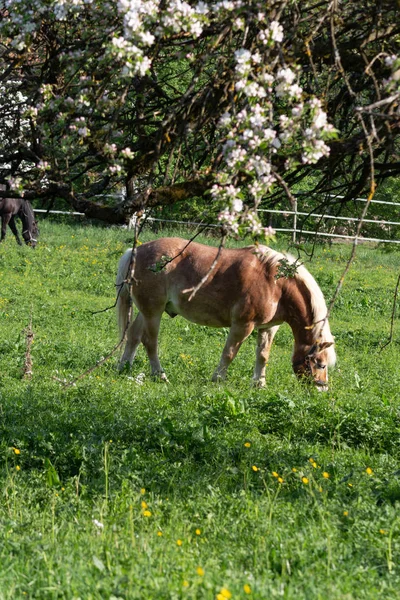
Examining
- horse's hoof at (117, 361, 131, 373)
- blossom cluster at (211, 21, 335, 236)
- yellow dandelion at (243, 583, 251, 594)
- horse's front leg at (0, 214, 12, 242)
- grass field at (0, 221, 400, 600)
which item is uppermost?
blossom cluster at (211, 21, 335, 236)

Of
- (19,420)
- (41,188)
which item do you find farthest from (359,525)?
(19,420)

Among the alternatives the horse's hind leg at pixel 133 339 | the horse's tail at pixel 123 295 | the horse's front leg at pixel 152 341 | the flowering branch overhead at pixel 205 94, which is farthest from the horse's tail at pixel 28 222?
the flowering branch overhead at pixel 205 94

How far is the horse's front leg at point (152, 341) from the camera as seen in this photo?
10759 millimetres

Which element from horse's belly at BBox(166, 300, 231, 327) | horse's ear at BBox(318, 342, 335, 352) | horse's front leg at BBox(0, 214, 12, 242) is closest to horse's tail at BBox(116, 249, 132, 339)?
horse's belly at BBox(166, 300, 231, 327)

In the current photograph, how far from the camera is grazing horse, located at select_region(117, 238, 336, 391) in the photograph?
10.3 m

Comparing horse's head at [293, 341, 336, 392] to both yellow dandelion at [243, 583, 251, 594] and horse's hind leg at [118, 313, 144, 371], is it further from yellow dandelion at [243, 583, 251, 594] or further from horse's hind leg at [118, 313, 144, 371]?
yellow dandelion at [243, 583, 251, 594]

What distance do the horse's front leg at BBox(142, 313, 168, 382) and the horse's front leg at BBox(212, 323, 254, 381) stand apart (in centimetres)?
82

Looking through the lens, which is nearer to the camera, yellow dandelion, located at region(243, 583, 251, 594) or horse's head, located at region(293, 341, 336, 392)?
yellow dandelion, located at region(243, 583, 251, 594)

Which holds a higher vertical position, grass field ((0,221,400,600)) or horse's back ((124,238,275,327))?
horse's back ((124,238,275,327))

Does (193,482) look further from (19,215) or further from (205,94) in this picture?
(19,215)

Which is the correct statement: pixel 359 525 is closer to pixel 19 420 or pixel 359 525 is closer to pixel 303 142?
pixel 303 142

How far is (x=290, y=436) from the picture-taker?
23.5 feet

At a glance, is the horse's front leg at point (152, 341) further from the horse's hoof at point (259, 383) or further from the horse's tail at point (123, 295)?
the horse's hoof at point (259, 383)

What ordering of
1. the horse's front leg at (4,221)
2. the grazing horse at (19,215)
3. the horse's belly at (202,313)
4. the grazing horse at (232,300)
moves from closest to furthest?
the grazing horse at (232,300)
the horse's belly at (202,313)
the grazing horse at (19,215)
the horse's front leg at (4,221)
